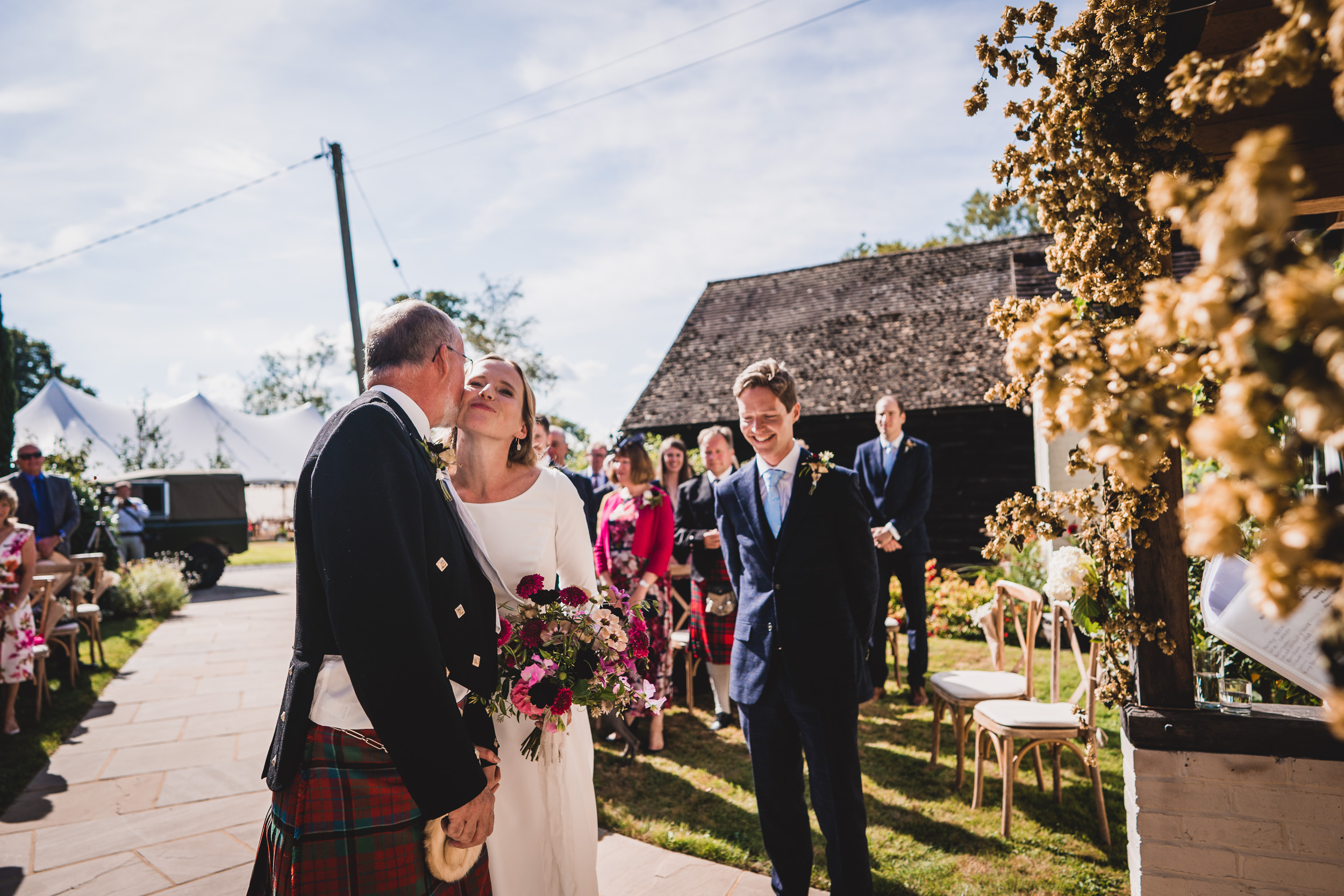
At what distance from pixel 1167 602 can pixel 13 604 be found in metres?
7.79

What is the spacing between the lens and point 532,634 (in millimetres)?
2322

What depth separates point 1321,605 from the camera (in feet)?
7.38

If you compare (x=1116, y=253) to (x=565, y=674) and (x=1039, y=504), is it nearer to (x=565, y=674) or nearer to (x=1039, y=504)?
(x=1039, y=504)

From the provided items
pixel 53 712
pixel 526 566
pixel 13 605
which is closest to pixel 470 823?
pixel 526 566

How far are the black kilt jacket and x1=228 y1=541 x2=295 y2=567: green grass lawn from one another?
819 inches

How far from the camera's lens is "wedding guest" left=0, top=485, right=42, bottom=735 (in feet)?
19.0

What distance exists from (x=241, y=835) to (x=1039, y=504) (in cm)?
444

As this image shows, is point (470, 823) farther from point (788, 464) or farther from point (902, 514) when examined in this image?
point (902, 514)

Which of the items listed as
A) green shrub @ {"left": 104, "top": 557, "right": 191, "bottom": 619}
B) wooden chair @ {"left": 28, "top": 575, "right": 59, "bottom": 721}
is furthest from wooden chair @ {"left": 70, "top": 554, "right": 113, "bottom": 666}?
green shrub @ {"left": 104, "top": 557, "right": 191, "bottom": 619}

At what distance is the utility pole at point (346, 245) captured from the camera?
11680mm

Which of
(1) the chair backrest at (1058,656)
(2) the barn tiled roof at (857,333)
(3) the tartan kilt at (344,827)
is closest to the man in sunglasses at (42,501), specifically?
(2) the barn tiled roof at (857,333)

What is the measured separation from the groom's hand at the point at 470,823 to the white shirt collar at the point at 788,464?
1.72 meters

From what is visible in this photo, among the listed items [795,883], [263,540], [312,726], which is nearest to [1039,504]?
[795,883]

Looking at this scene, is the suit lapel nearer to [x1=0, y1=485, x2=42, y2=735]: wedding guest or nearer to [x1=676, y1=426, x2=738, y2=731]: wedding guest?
[x1=676, y1=426, x2=738, y2=731]: wedding guest
